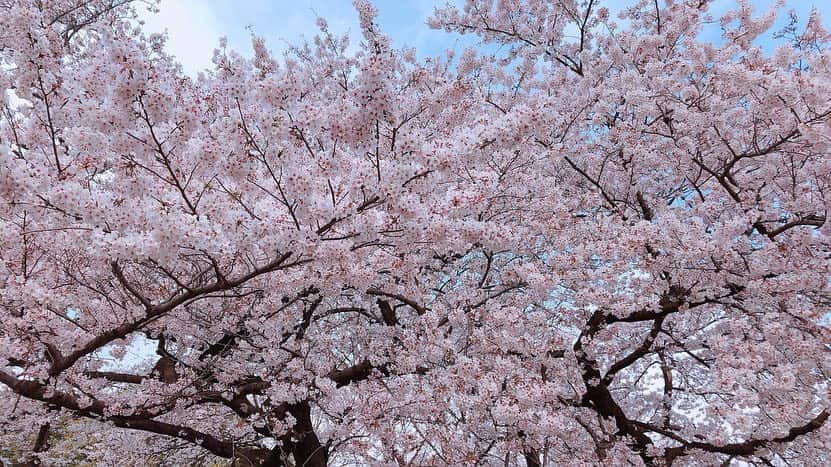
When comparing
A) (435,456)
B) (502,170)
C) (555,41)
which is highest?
(555,41)

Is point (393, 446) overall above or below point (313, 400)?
below

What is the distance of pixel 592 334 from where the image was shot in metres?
6.29

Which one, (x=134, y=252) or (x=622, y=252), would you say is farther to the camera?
(x=622, y=252)

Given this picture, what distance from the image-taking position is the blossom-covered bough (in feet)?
10.4

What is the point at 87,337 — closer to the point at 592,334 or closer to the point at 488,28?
the point at 592,334

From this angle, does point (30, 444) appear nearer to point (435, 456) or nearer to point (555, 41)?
point (435, 456)

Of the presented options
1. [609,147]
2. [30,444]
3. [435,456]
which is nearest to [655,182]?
[609,147]

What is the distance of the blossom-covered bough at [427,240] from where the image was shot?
3174 mm

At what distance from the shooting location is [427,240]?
3.62 meters

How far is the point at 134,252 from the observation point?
2713mm

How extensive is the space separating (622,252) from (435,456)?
300 centimetres

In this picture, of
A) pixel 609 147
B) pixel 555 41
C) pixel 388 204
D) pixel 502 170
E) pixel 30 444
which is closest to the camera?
pixel 388 204

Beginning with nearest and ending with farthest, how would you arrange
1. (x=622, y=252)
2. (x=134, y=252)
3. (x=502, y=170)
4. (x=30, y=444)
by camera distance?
(x=134, y=252)
(x=622, y=252)
(x=502, y=170)
(x=30, y=444)

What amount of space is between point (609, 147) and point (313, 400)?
5.53 metres
